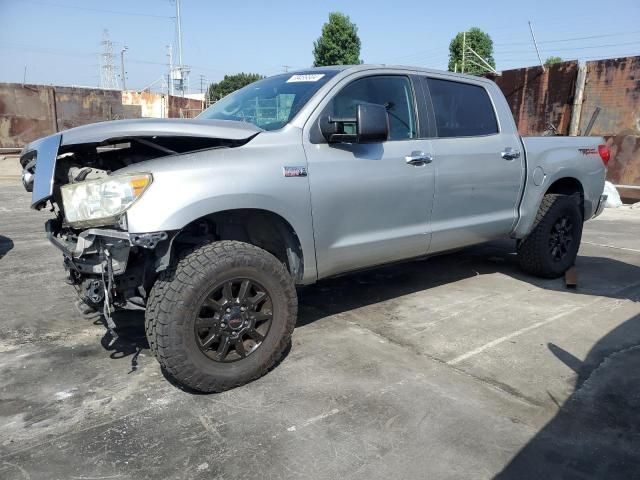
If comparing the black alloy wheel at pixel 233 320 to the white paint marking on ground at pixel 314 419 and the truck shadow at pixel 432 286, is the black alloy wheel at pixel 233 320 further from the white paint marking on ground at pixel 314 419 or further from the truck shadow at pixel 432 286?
the truck shadow at pixel 432 286

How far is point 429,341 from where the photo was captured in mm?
3803

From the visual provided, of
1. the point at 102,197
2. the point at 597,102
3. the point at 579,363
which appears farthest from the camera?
the point at 597,102

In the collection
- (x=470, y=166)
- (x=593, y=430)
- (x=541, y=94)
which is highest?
(x=541, y=94)

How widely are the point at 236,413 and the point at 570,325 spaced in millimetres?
2714

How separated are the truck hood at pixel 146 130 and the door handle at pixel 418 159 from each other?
4.36 ft

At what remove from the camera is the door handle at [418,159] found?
12.6 ft

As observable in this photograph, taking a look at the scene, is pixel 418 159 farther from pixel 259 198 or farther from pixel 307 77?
pixel 259 198

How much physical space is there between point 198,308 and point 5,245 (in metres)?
4.86

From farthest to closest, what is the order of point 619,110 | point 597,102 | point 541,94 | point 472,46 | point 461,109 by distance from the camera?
point 472,46, point 541,94, point 597,102, point 619,110, point 461,109

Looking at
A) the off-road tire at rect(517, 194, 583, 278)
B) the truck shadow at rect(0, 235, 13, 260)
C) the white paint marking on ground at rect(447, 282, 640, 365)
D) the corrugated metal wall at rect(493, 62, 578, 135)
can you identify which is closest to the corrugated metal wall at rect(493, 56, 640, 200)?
the corrugated metal wall at rect(493, 62, 578, 135)

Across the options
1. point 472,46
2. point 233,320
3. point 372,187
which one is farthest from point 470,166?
point 472,46

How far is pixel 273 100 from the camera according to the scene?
12.4 feet

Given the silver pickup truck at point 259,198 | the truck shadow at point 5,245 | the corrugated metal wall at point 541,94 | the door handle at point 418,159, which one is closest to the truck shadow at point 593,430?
the silver pickup truck at point 259,198

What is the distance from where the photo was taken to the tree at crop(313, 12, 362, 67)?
138 feet
